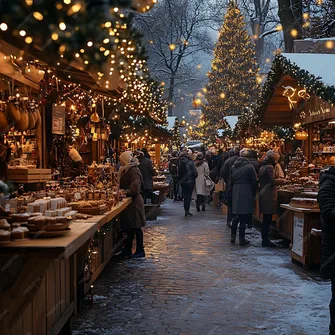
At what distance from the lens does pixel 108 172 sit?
467 inches

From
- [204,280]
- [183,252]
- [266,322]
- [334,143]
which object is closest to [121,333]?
[266,322]

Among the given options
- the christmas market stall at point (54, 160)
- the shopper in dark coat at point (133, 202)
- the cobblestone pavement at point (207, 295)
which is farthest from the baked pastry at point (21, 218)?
the shopper in dark coat at point (133, 202)

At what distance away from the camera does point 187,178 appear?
58.1 ft

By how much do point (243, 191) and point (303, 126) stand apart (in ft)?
18.2

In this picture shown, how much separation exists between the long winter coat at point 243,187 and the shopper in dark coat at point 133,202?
229cm

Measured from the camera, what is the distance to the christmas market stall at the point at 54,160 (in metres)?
4.27

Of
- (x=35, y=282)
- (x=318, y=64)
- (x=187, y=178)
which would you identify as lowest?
(x=35, y=282)

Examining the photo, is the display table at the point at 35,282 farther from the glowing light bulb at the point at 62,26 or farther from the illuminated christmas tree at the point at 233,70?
the illuminated christmas tree at the point at 233,70

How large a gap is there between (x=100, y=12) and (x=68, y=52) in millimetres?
467

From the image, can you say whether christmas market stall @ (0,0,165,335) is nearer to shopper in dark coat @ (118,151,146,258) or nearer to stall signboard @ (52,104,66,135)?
stall signboard @ (52,104,66,135)

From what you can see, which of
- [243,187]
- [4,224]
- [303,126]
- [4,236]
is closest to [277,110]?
[303,126]

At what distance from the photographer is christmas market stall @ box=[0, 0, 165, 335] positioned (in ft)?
14.0

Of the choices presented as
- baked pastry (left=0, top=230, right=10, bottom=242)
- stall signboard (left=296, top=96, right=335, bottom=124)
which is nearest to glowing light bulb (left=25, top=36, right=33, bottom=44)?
baked pastry (left=0, top=230, right=10, bottom=242)

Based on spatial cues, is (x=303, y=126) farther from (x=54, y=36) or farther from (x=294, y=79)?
(x=54, y=36)
